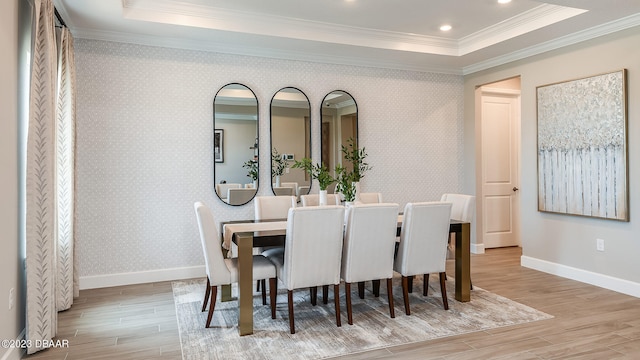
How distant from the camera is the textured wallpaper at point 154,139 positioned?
14.4 feet

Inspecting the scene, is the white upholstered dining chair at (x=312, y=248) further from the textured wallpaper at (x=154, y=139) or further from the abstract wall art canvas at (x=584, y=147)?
the abstract wall art canvas at (x=584, y=147)

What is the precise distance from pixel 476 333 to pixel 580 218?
7.57ft

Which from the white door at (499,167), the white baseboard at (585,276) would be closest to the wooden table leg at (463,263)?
the white baseboard at (585,276)

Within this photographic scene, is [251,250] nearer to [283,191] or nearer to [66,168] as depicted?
[66,168]

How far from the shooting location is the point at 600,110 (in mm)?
4281

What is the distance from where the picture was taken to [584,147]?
4.45 m

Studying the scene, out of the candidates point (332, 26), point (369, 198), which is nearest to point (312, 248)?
point (369, 198)

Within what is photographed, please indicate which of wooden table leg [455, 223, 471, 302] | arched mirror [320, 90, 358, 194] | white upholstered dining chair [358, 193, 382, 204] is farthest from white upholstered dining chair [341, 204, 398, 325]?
arched mirror [320, 90, 358, 194]

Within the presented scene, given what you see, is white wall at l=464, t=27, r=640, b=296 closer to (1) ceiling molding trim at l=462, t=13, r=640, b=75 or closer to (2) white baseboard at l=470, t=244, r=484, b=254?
(1) ceiling molding trim at l=462, t=13, r=640, b=75

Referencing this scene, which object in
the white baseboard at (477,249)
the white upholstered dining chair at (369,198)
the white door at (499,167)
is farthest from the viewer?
the white door at (499,167)

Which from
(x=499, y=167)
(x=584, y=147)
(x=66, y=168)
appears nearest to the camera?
(x=66, y=168)

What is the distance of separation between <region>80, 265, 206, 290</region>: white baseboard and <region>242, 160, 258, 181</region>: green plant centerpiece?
1.15m

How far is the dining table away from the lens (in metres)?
3.08

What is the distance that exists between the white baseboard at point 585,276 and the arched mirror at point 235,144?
3.41m
